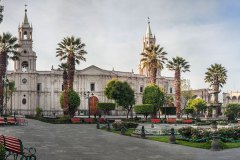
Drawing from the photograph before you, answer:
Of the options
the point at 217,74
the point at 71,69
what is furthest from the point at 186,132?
the point at 217,74

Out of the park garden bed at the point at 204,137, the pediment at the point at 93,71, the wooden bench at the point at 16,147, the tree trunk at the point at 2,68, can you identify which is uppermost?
the pediment at the point at 93,71

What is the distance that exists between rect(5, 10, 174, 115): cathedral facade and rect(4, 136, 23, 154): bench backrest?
6528 centimetres

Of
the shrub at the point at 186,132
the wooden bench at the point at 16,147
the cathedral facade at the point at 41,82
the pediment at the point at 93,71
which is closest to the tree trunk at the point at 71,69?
the cathedral facade at the point at 41,82

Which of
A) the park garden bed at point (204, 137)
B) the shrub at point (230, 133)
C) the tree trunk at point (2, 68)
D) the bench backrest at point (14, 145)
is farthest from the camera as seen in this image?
the tree trunk at point (2, 68)

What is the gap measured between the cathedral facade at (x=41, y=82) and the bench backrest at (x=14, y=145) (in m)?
65.3

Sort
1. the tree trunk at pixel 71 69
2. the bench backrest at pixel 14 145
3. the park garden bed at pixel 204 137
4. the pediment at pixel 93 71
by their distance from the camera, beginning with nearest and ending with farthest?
the bench backrest at pixel 14 145
the park garden bed at pixel 204 137
the tree trunk at pixel 71 69
the pediment at pixel 93 71

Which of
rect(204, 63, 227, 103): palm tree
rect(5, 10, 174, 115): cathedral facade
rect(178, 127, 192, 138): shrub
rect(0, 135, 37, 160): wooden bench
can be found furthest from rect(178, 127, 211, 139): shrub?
rect(5, 10, 174, 115): cathedral facade

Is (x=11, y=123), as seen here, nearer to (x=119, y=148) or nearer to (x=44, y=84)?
(x=119, y=148)

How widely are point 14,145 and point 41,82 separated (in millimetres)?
73451

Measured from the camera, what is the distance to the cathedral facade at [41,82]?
82812 mm

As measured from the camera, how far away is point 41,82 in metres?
86.5

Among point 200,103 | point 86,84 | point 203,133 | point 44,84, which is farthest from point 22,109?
point 203,133

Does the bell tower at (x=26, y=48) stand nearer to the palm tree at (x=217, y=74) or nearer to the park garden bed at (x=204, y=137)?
the palm tree at (x=217, y=74)

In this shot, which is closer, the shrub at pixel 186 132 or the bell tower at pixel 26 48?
the shrub at pixel 186 132
